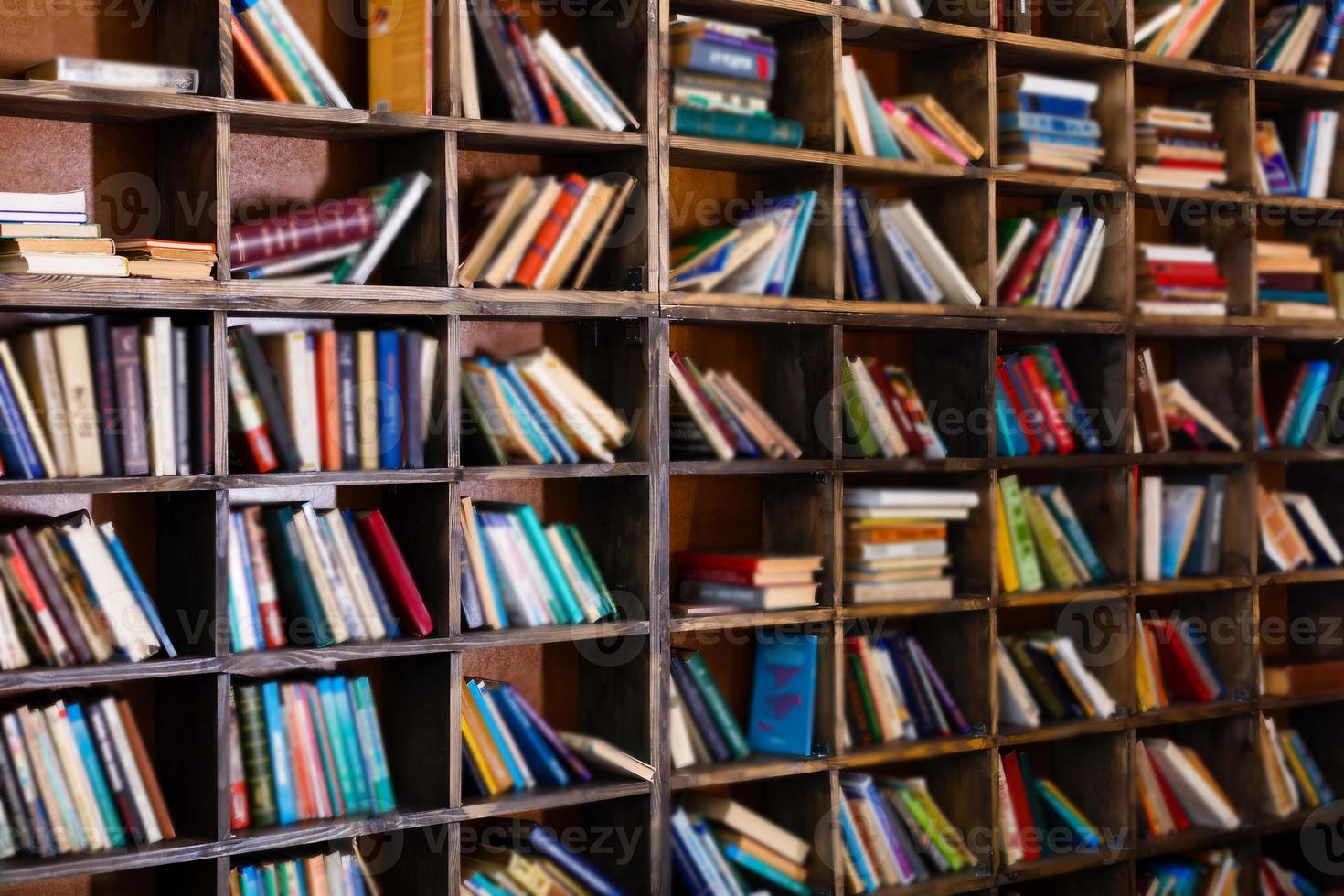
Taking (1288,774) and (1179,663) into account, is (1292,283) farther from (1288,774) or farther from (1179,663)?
(1288,774)

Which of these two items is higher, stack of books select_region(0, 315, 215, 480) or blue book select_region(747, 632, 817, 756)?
stack of books select_region(0, 315, 215, 480)

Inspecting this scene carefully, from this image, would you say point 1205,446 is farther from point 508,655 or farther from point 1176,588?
point 508,655

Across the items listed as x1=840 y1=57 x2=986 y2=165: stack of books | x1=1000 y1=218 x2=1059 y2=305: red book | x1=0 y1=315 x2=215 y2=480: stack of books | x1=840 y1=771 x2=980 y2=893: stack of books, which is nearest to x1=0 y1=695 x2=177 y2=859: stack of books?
x1=0 y1=315 x2=215 y2=480: stack of books

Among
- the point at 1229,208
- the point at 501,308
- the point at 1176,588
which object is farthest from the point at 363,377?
the point at 1229,208

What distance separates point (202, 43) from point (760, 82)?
45.6 inches

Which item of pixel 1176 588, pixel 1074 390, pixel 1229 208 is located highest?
pixel 1229 208

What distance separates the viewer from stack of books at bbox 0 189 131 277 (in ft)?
7.68

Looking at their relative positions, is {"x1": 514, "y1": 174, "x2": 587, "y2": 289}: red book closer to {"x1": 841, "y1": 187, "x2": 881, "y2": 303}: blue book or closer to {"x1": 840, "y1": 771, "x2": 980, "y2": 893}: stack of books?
{"x1": 841, "y1": 187, "x2": 881, "y2": 303}: blue book

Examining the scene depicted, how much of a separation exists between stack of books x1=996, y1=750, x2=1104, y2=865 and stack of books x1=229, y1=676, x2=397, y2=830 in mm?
1485

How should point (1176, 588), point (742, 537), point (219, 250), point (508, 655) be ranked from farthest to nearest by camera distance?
point (1176, 588) < point (742, 537) < point (508, 655) < point (219, 250)

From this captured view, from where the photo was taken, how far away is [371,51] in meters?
2.82

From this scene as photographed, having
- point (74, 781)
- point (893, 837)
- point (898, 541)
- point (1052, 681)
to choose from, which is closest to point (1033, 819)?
point (1052, 681)

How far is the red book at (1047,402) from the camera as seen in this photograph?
3490 millimetres

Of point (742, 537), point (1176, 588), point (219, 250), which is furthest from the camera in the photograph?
point (1176, 588)
